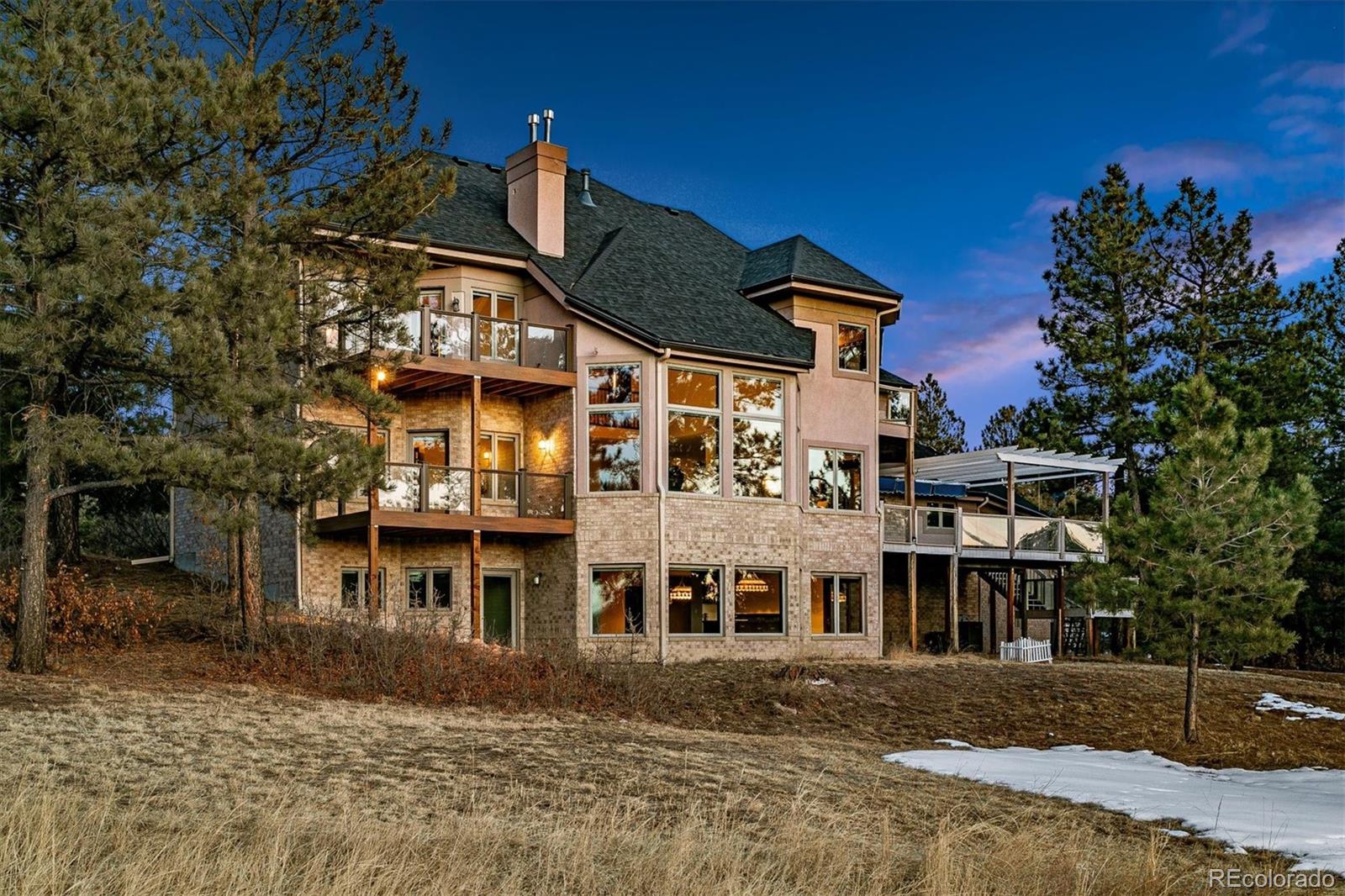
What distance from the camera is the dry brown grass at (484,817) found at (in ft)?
25.0

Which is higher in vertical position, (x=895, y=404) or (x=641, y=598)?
(x=895, y=404)

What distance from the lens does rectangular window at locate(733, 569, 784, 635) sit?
25688 mm

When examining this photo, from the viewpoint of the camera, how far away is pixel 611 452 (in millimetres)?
24969

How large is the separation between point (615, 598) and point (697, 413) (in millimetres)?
3860

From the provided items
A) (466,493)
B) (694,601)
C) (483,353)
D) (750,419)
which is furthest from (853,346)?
(466,493)

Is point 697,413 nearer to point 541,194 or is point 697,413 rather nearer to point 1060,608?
point 541,194

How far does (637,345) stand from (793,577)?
18.7ft

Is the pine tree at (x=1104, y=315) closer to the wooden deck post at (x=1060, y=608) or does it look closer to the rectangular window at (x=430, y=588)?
the wooden deck post at (x=1060, y=608)

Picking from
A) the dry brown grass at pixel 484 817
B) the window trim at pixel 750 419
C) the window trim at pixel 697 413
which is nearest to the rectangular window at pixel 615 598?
the window trim at pixel 697 413

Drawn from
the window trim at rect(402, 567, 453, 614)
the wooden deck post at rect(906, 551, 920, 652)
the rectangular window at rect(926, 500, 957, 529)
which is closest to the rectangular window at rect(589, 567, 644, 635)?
the window trim at rect(402, 567, 453, 614)

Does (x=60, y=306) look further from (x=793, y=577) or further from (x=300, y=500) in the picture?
(x=793, y=577)

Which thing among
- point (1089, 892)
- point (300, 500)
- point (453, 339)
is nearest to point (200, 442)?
point (300, 500)

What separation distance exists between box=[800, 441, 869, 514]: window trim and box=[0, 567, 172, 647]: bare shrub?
43.1 feet

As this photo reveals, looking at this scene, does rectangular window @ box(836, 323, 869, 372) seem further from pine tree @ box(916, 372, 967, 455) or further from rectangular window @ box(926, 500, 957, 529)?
pine tree @ box(916, 372, 967, 455)
